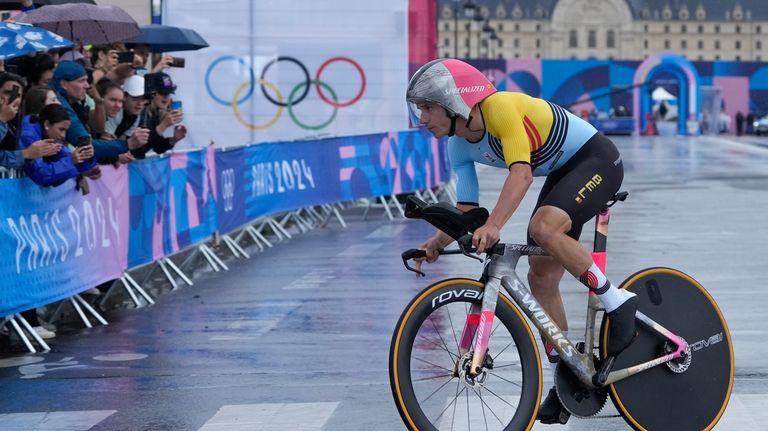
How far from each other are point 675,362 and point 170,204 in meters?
8.35

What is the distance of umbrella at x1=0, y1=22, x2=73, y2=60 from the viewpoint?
34.4 ft

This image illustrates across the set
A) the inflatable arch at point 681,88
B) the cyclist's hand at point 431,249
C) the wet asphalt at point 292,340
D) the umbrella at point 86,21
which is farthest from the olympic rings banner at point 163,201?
the inflatable arch at point 681,88

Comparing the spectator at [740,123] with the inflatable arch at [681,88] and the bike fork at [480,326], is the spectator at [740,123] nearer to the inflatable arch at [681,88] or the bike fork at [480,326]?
the inflatable arch at [681,88]

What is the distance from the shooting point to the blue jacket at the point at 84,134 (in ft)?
36.6

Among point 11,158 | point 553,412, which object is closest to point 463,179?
point 553,412

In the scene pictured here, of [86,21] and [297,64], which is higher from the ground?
[86,21]

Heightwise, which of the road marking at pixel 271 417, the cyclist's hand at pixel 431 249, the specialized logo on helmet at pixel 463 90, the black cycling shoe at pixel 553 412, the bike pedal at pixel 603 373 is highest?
the specialized logo on helmet at pixel 463 90

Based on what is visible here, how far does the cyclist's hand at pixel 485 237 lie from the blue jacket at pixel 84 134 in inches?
238

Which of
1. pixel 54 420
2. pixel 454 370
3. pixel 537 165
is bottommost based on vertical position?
pixel 54 420

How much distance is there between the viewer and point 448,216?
224 inches

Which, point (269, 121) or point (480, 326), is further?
point (269, 121)

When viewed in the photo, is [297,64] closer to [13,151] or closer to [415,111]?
[13,151]

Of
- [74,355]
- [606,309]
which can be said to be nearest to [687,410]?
[606,309]

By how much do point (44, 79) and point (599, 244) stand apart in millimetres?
6442
